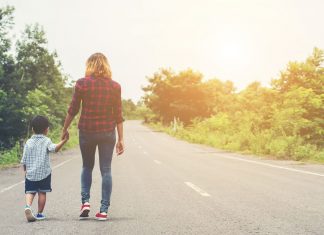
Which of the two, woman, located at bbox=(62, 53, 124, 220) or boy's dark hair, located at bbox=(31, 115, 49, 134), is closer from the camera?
woman, located at bbox=(62, 53, 124, 220)

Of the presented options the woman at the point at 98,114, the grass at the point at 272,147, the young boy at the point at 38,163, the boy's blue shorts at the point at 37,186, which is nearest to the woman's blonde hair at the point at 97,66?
the woman at the point at 98,114

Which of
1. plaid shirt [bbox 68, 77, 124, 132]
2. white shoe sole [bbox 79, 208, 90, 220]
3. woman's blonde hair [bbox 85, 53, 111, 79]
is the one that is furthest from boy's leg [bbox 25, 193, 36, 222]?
woman's blonde hair [bbox 85, 53, 111, 79]

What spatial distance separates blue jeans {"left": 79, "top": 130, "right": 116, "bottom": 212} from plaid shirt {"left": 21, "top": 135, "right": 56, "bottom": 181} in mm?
440

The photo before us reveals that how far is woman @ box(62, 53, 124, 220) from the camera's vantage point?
225 inches

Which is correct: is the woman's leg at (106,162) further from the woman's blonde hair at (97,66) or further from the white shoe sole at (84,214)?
the woman's blonde hair at (97,66)

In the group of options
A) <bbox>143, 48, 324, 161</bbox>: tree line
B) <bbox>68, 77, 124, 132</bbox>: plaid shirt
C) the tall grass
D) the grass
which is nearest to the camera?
<bbox>68, 77, 124, 132</bbox>: plaid shirt

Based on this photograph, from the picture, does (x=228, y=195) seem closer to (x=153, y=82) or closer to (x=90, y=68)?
(x=90, y=68)

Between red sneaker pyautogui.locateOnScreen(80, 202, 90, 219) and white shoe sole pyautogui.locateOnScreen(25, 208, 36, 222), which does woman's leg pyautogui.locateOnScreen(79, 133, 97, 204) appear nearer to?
red sneaker pyautogui.locateOnScreen(80, 202, 90, 219)

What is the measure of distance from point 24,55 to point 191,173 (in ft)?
56.1

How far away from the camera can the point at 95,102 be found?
18.8 feet

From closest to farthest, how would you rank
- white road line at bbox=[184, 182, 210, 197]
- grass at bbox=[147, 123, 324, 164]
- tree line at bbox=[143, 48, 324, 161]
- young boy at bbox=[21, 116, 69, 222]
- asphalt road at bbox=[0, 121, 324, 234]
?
asphalt road at bbox=[0, 121, 324, 234]
young boy at bbox=[21, 116, 69, 222]
white road line at bbox=[184, 182, 210, 197]
grass at bbox=[147, 123, 324, 164]
tree line at bbox=[143, 48, 324, 161]

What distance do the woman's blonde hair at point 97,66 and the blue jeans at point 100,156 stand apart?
76 centimetres

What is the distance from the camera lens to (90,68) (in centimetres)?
577

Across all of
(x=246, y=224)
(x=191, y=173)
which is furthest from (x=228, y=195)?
(x=191, y=173)
